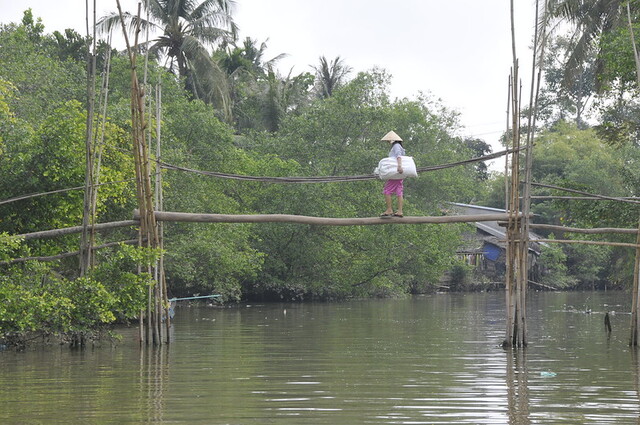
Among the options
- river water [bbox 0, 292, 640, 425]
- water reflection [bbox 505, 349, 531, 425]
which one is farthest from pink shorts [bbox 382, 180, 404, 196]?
water reflection [bbox 505, 349, 531, 425]

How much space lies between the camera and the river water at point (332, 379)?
7.80 meters

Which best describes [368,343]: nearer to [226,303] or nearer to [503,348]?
[503,348]

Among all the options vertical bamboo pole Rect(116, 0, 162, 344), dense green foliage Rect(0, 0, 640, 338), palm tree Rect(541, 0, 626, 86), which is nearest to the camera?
vertical bamboo pole Rect(116, 0, 162, 344)

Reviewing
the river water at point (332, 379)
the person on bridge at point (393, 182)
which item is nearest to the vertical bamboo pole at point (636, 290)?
the river water at point (332, 379)

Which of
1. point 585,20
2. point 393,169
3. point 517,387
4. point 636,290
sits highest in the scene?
point 585,20

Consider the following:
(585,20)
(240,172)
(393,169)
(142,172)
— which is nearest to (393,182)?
(393,169)

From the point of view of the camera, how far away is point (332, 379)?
10.1m

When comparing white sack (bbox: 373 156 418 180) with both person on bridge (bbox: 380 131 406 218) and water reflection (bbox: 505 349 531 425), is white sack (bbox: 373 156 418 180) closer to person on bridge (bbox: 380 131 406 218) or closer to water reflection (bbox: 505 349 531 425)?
person on bridge (bbox: 380 131 406 218)

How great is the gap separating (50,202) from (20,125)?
4.90 feet

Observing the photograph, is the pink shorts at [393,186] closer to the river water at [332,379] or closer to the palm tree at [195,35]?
the river water at [332,379]

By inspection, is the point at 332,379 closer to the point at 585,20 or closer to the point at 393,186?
the point at 393,186

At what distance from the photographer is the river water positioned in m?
7.80

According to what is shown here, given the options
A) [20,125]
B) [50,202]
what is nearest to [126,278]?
[50,202]

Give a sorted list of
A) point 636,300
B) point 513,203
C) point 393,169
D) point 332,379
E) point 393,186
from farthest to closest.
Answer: point 636,300 → point 513,203 → point 393,186 → point 393,169 → point 332,379
